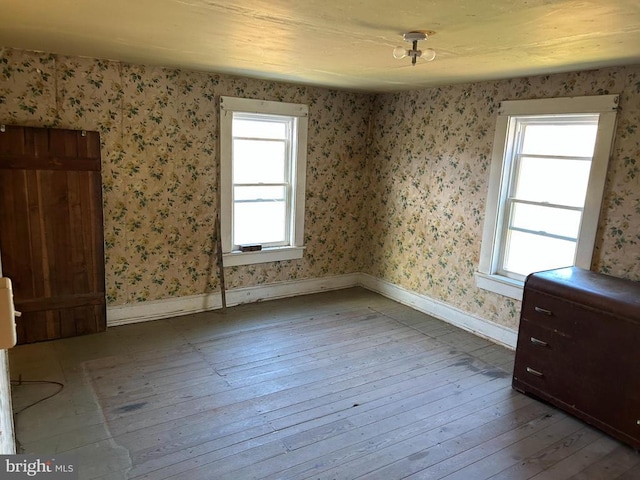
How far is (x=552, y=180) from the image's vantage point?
361 centimetres

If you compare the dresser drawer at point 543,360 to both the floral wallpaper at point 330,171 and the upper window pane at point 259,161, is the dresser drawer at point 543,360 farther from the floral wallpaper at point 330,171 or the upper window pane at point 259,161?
the upper window pane at point 259,161

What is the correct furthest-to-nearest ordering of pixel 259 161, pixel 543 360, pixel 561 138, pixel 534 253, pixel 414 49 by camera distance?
pixel 259 161 → pixel 534 253 → pixel 561 138 → pixel 543 360 → pixel 414 49

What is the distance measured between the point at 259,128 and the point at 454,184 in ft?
6.51

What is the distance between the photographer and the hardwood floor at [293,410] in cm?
234

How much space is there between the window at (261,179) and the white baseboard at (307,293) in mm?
371

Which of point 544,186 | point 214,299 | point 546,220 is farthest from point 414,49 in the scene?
point 214,299

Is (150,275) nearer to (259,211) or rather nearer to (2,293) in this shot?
(259,211)

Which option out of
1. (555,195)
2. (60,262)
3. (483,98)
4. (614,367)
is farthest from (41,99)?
(614,367)

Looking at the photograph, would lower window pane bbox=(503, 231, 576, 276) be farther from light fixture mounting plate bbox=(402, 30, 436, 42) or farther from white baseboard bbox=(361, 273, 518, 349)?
light fixture mounting plate bbox=(402, 30, 436, 42)

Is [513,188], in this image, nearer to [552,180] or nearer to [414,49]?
[552,180]

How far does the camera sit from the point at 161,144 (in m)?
3.96

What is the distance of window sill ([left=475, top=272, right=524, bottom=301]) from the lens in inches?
148

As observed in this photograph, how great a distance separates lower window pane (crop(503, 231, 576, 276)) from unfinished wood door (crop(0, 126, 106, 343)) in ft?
11.5

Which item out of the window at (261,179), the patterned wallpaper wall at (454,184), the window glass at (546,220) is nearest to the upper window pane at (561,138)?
the patterned wallpaper wall at (454,184)
